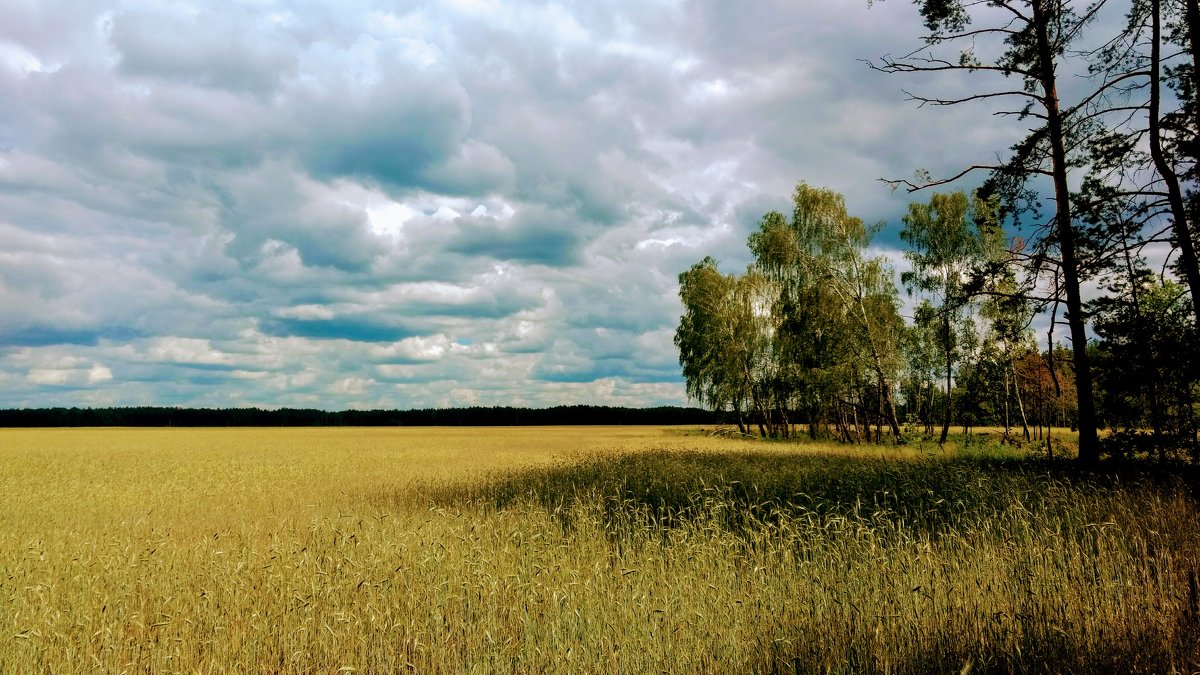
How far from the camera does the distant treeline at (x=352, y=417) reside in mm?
120312

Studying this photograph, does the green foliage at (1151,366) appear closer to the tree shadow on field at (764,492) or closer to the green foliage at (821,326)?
the tree shadow on field at (764,492)

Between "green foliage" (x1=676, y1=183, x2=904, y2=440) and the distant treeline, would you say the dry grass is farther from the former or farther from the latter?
the distant treeline

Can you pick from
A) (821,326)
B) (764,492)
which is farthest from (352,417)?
(764,492)

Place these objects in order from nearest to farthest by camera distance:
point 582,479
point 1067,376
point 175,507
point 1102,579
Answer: point 1102,579, point 175,507, point 582,479, point 1067,376

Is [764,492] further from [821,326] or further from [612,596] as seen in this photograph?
[821,326]

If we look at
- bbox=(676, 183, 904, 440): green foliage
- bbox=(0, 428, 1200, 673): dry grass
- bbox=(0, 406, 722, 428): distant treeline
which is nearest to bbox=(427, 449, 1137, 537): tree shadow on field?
bbox=(0, 428, 1200, 673): dry grass

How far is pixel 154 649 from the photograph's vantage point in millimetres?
5113

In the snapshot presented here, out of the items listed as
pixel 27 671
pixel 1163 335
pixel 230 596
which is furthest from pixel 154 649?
pixel 1163 335

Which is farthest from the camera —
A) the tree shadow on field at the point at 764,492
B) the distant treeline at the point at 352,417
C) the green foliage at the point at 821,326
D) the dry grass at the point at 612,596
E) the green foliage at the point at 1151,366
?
the distant treeline at the point at 352,417

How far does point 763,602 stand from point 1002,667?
1834 mm

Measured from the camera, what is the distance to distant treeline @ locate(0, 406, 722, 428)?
120 metres

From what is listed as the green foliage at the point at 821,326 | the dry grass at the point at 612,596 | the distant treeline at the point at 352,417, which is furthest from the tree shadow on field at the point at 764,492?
the distant treeline at the point at 352,417

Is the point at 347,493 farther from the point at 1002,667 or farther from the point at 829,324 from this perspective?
the point at 829,324

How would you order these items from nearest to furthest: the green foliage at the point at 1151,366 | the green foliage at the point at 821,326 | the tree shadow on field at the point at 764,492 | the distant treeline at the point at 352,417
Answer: the tree shadow on field at the point at 764,492 → the green foliage at the point at 1151,366 → the green foliage at the point at 821,326 → the distant treeline at the point at 352,417
